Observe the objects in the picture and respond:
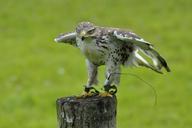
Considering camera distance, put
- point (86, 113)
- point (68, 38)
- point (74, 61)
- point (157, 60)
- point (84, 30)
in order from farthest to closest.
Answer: point (74, 61)
point (68, 38)
point (157, 60)
point (84, 30)
point (86, 113)

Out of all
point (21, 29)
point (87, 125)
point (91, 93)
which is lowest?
point (87, 125)

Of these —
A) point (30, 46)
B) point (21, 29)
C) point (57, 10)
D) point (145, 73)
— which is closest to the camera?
point (145, 73)

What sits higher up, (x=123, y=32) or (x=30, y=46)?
(x=30, y=46)

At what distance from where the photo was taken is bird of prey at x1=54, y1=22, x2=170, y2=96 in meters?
4.65

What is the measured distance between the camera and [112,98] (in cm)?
454

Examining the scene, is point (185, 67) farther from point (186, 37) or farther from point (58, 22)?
point (58, 22)

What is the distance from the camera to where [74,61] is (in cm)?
1328

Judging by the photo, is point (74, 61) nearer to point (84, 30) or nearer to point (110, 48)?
point (110, 48)

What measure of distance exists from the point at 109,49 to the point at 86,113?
64 cm

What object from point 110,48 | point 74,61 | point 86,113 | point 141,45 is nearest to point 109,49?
point 110,48

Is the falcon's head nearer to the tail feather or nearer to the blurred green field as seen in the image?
the tail feather

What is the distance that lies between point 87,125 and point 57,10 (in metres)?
14.2

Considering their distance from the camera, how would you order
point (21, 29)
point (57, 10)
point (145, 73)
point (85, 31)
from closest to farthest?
point (85, 31) < point (145, 73) < point (21, 29) < point (57, 10)

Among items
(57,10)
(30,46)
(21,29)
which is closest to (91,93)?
(30,46)
